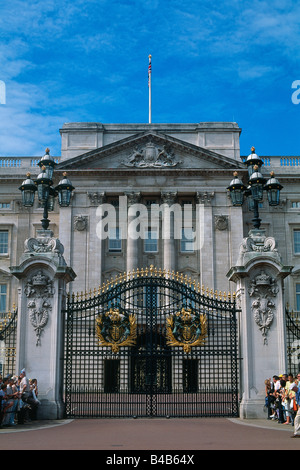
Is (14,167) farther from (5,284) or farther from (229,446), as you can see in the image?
(229,446)

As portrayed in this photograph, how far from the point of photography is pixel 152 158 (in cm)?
4931

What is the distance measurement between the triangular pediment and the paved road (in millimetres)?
32307

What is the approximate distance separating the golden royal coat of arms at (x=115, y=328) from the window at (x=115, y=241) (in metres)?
28.5

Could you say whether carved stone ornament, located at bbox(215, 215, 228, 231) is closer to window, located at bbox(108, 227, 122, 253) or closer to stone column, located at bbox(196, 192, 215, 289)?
stone column, located at bbox(196, 192, 215, 289)

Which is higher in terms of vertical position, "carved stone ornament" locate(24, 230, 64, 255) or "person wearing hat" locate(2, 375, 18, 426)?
"carved stone ornament" locate(24, 230, 64, 255)

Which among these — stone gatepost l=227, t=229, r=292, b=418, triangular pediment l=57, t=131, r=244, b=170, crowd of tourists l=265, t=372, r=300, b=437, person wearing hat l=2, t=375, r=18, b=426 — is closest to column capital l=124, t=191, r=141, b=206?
triangular pediment l=57, t=131, r=244, b=170

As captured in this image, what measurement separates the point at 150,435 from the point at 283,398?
15.7ft

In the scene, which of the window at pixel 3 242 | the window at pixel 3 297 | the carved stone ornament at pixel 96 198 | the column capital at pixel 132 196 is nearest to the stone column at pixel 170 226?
the column capital at pixel 132 196

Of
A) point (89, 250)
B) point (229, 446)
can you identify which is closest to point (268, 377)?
point (229, 446)

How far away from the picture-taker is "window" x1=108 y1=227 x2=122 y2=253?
4856 centimetres

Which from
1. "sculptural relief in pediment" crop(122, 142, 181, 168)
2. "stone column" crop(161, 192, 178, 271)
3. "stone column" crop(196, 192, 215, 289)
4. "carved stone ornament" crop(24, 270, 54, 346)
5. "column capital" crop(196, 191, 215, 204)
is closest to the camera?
"carved stone ornament" crop(24, 270, 54, 346)

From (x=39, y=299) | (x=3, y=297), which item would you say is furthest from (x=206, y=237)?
(x=39, y=299)

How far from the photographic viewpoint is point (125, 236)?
48156mm

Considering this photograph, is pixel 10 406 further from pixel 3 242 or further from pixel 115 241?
pixel 3 242
